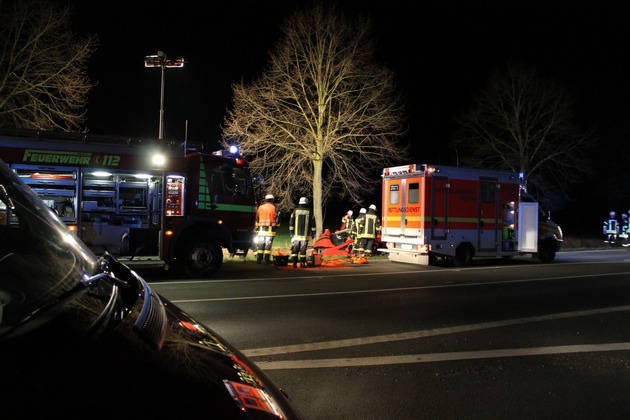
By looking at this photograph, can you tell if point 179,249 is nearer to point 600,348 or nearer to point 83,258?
point 600,348

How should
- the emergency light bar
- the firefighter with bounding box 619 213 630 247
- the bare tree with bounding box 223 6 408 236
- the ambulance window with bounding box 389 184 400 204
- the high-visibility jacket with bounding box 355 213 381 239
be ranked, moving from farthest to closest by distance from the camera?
the firefighter with bounding box 619 213 630 247 < the bare tree with bounding box 223 6 408 236 < the high-visibility jacket with bounding box 355 213 381 239 < the ambulance window with bounding box 389 184 400 204 < the emergency light bar

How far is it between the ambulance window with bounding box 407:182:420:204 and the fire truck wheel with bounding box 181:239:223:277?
6.22m

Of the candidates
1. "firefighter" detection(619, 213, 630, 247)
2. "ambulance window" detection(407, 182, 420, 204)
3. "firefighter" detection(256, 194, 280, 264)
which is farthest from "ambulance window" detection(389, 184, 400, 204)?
"firefighter" detection(619, 213, 630, 247)

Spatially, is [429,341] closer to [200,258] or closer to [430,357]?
[430,357]

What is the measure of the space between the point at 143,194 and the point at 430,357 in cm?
780

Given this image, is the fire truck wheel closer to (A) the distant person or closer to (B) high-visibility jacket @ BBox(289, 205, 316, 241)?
(B) high-visibility jacket @ BBox(289, 205, 316, 241)

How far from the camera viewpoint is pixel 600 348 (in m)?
5.90

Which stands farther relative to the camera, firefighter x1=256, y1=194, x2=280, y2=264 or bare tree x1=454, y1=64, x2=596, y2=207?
bare tree x1=454, y1=64, x2=596, y2=207

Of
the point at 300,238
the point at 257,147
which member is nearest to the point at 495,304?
the point at 300,238

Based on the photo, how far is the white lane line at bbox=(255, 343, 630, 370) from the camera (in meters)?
5.05

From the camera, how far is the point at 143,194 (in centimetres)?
1104

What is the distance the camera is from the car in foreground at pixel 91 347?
1.24m

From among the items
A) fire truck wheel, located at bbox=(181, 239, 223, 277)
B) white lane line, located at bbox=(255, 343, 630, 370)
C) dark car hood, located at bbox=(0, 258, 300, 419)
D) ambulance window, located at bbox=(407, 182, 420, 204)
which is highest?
ambulance window, located at bbox=(407, 182, 420, 204)

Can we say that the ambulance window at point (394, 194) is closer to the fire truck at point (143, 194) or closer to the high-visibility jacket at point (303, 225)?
the high-visibility jacket at point (303, 225)
